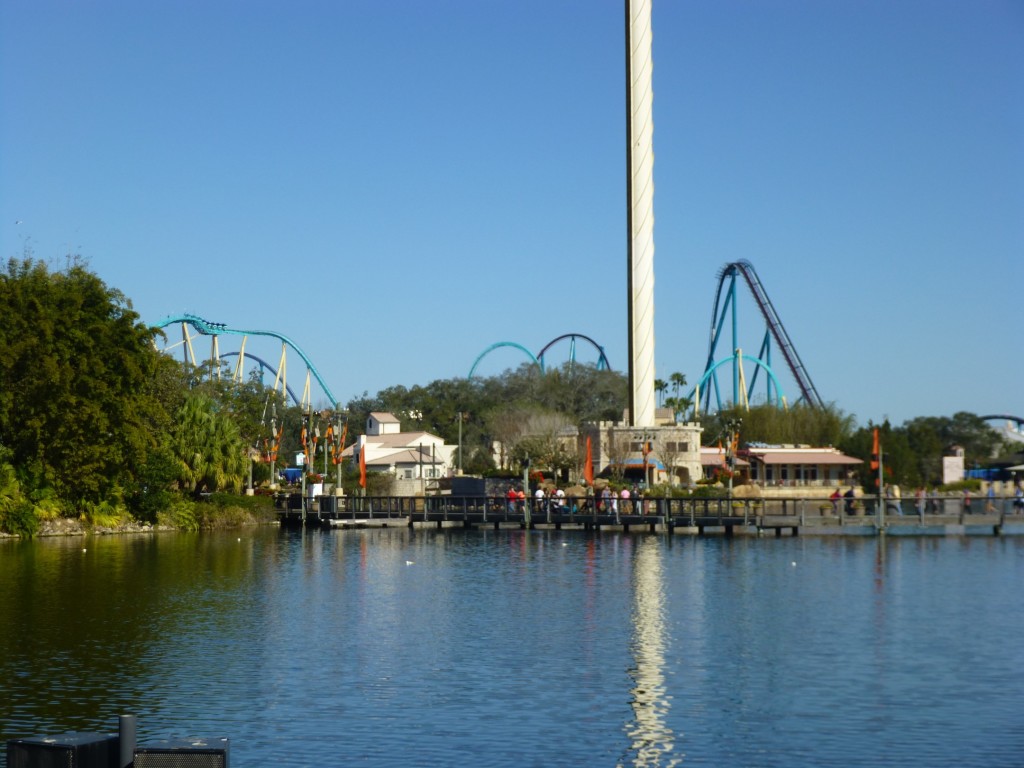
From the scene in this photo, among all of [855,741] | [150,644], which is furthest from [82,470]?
[855,741]

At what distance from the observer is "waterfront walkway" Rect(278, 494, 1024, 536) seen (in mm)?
54125

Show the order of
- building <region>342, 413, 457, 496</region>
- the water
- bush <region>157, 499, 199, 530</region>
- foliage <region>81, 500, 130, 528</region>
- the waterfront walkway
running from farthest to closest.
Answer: building <region>342, 413, 457, 496</region>, bush <region>157, 499, 199, 530</region>, foliage <region>81, 500, 130, 528</region>, the waterfront walkway, the water

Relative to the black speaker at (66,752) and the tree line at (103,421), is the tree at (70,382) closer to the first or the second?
the tree line at (103,421)

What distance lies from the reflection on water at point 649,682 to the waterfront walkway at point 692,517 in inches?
753

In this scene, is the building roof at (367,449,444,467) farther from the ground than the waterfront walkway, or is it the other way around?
the building roof at (367,449,444,467)

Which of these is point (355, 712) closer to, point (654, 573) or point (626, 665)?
point (626, 665)

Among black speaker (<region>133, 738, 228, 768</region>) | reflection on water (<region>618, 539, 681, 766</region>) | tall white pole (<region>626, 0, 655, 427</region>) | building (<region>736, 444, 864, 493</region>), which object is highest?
tall white pole (<region>626, 0, 655, 427</region>)

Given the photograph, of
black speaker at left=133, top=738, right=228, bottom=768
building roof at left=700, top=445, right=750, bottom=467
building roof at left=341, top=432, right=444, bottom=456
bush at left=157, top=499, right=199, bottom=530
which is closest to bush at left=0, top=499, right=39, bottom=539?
bush at left=157, top=499, right=199, bottom=530

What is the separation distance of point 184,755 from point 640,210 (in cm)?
7840

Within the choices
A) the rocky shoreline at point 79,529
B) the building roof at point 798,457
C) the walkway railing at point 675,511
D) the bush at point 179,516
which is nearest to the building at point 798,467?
the building roof at point 798,457

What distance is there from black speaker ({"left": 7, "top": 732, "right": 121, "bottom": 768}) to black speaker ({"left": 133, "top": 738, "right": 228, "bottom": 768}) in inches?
8.5

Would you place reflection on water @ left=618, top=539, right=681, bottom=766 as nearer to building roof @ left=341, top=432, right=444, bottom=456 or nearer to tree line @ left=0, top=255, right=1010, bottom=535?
tree line @ left=0, top=255, right=1010, bottom=535

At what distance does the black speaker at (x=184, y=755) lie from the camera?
9.13 metres

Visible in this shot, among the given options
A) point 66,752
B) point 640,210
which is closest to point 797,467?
point 640,210
